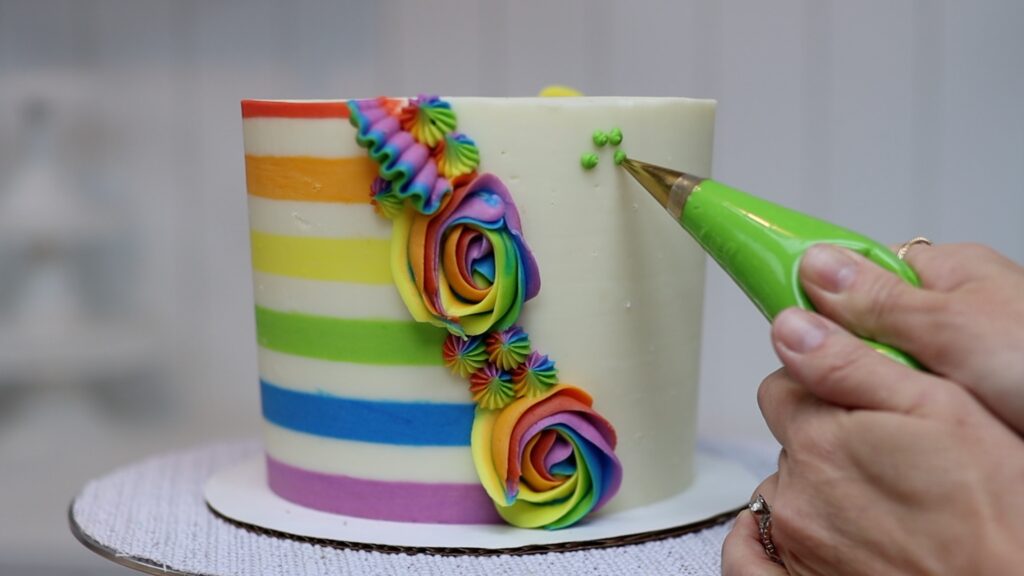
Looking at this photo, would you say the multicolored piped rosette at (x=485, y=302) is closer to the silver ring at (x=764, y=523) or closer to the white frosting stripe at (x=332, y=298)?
the white frosting stripe at (x=332, y=298)

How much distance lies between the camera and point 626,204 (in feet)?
3.59

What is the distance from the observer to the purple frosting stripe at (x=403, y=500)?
3.60ft

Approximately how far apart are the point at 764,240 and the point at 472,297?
256 millimetres

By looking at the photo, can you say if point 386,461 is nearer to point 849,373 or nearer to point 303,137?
point 303,137

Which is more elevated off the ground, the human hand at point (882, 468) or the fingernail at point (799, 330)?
the fingernail at point (799, 330)

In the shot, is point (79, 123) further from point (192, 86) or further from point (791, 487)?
point (791, 487)

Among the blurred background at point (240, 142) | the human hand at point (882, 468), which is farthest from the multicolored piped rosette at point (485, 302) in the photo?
the blurred background at point (240, 142)

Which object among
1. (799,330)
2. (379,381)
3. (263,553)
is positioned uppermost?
(799,330)

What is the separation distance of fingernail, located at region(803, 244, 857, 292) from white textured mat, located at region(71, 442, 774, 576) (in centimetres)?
27

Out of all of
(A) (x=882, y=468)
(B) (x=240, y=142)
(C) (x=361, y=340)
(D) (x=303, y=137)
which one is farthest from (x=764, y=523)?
(B) (x=240, y=142)

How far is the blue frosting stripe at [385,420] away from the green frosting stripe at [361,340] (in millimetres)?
37

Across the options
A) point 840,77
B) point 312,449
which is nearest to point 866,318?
point 312,449

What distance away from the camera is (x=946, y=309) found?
78 cm

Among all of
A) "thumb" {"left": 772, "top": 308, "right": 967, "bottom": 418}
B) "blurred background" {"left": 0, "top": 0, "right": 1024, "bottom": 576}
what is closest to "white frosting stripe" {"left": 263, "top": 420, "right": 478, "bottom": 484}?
"thumb" {"left": 772, "top": 308, "right": 967, "bottom": 418}
